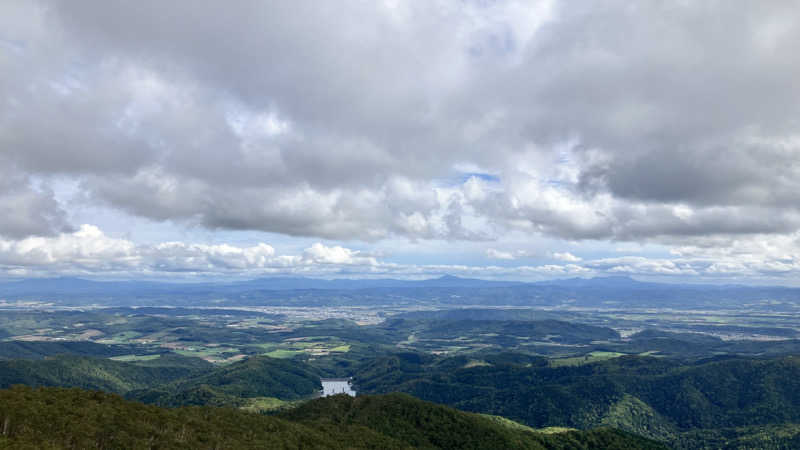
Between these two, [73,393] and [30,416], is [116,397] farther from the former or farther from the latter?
[30,416]

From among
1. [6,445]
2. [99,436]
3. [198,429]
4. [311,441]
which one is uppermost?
[6,445]

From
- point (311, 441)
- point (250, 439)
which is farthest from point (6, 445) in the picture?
point (311, 441)

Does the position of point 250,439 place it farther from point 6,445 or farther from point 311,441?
point 6,445

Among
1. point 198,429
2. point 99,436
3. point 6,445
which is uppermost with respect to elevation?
point 6,445

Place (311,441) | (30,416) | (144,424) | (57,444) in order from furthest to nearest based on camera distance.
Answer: (311,441), (144,424), (30,416), (57,444)

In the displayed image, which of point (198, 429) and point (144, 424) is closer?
point (144, 424)

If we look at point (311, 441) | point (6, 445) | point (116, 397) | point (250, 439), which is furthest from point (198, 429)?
point (6, 445)

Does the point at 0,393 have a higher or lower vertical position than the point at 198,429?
higher

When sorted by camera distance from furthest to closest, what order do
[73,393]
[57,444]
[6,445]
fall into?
[73,393]
[57,444]
[6,445]

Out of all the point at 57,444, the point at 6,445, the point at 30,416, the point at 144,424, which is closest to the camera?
the point at 6,445
